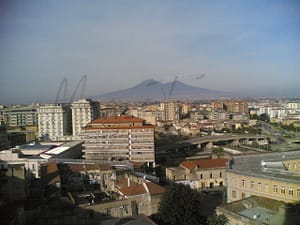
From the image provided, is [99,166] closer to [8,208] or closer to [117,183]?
[117,183]

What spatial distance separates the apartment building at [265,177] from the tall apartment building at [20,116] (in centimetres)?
1287

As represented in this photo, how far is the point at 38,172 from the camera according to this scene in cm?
547

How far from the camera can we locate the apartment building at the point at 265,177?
348cm

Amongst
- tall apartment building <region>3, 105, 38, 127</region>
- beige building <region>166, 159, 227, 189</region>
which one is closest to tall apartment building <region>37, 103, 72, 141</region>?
tall apartment building <region>3, 105, 38, 127</region>

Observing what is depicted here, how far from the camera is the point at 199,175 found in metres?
5.94

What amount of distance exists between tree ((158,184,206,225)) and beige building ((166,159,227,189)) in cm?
249

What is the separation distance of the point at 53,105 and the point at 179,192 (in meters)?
10.5

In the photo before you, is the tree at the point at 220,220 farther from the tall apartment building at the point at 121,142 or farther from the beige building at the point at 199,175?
the tall apartment building at the point at 121,142

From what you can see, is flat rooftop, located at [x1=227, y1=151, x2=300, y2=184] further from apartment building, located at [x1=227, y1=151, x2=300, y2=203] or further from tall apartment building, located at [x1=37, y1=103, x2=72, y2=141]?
tall apartment building, located at [x1=37, y1=103, x2=72, y2=141]

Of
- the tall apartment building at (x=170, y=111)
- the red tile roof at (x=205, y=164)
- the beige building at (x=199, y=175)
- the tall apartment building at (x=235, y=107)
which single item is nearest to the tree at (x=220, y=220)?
the beige building at (x=199, y=175)

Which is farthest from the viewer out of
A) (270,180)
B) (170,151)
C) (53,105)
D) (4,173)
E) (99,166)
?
(53,105)

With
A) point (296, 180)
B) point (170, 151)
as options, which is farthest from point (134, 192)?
point (170, 151)

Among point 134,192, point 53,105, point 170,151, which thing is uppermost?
point 53,105

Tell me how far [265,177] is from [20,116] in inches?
556
